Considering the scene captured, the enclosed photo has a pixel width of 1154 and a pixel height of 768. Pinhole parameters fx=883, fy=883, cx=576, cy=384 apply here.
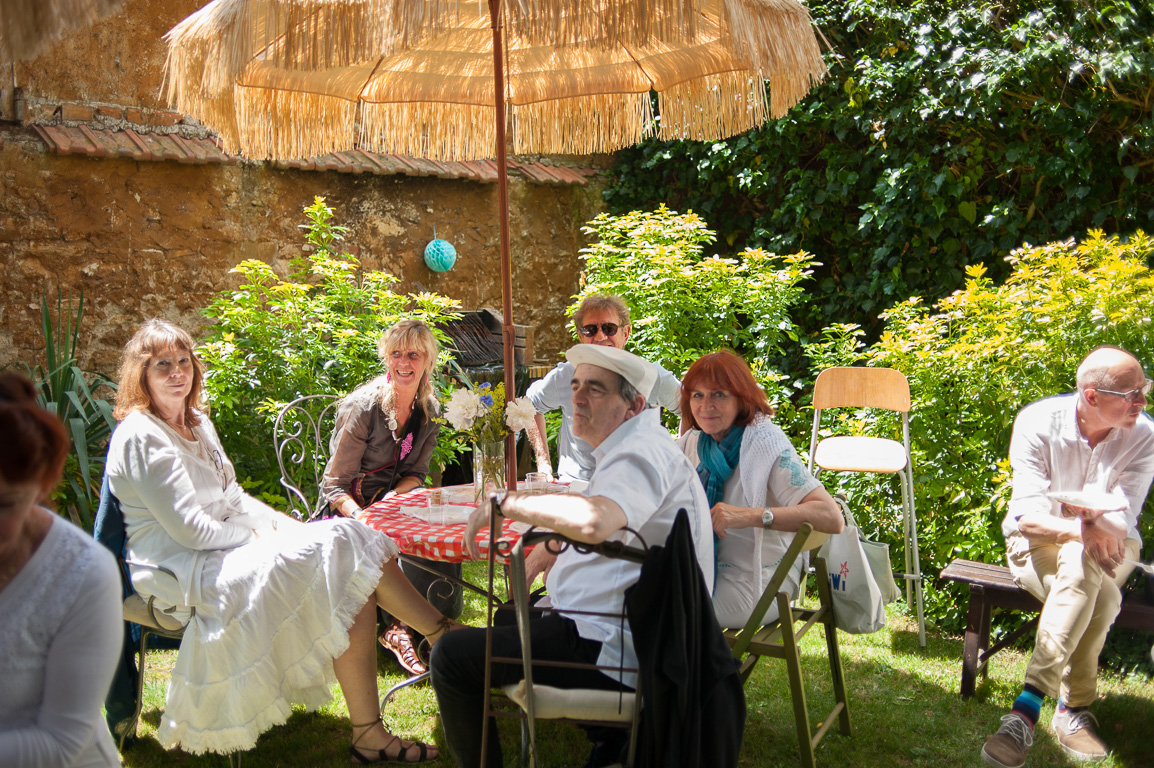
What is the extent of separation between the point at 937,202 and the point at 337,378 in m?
3.82

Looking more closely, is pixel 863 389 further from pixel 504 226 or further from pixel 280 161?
pixel 280 161

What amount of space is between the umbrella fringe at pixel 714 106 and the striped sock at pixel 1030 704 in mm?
2299

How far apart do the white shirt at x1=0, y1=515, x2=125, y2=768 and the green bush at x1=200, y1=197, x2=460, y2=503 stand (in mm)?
3205

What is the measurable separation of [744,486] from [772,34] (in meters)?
1.46

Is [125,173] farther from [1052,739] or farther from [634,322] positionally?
[1052,739]

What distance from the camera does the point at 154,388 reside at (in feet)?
9.49

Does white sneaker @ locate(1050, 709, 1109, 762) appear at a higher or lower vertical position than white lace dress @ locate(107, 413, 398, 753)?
lower

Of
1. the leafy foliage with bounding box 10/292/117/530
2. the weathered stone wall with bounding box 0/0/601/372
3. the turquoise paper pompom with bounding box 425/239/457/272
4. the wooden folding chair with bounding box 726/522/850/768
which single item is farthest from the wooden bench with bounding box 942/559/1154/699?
the weathered stone wall with bounding box 0/0/601/372

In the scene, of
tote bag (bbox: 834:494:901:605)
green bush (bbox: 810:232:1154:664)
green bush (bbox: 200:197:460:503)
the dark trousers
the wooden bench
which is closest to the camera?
the dark trousers

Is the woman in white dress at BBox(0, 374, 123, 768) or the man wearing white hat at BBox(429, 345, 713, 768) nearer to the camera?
the woman in white dress at BBox(0, 374, 123, 768)

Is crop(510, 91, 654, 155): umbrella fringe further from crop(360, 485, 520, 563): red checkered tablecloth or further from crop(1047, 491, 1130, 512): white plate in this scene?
crop(1047, 491, 1130, 512): white plate

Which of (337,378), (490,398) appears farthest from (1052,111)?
(337,378)

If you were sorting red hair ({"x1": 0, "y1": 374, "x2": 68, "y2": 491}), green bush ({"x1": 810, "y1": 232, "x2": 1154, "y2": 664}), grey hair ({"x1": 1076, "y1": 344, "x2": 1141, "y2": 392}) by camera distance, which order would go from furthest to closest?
green bush ({"x1": 810, "y1": 232, "x2": 1154, "y2": 664}), grey hair ({"x1": 1076, "y1": 344, "x2": 1141, "y2": 392}), red hair ({"x1": 0, "y1": 374, "x2": 68, "y2": 491})

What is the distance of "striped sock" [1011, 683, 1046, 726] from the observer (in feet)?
9.41
